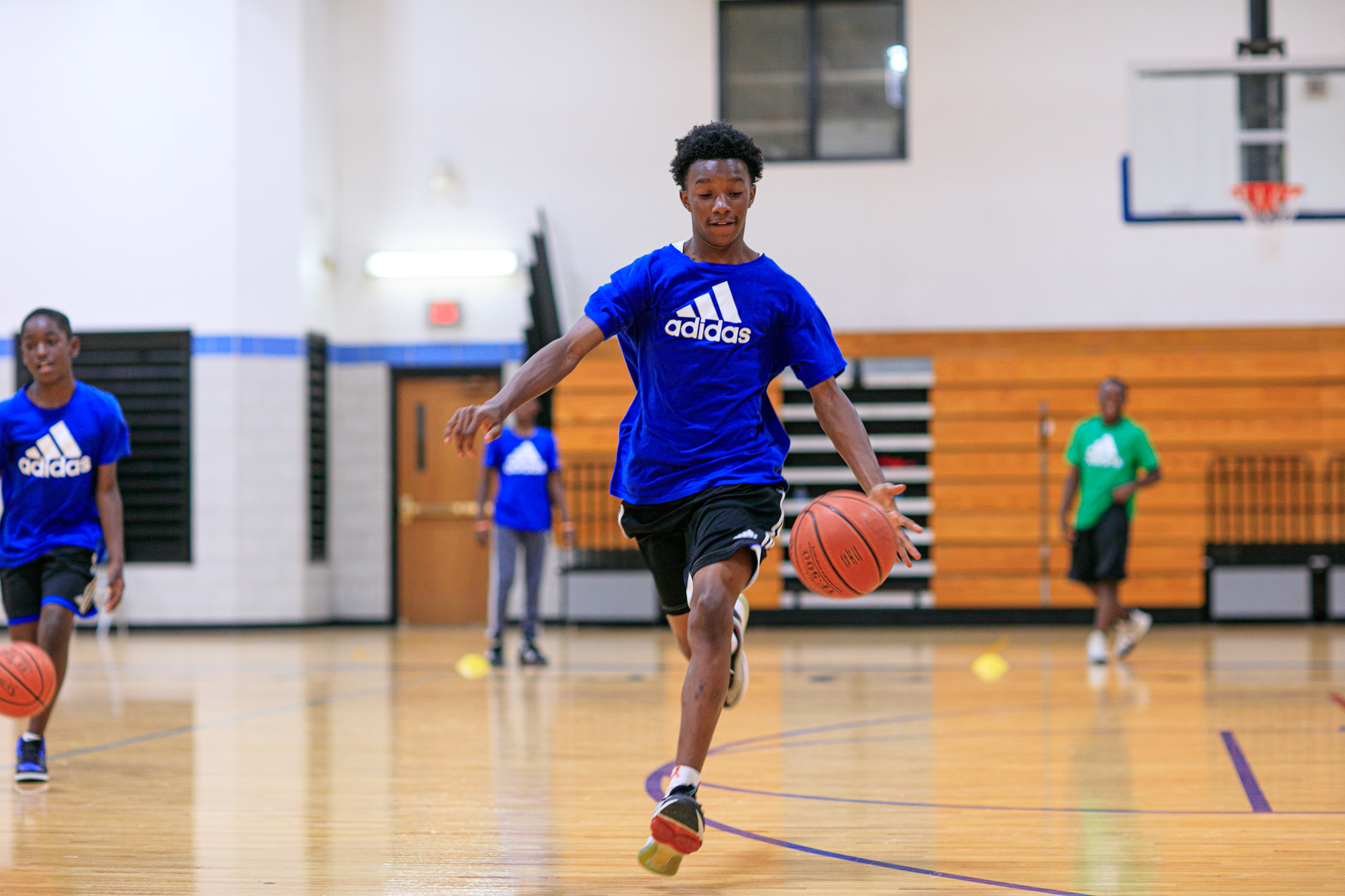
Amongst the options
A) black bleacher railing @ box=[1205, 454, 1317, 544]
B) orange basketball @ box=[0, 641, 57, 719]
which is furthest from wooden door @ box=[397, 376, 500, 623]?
orange basketball @ box=[0, 641, 57, 719]

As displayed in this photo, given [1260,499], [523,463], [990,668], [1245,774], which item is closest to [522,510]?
[523,463]

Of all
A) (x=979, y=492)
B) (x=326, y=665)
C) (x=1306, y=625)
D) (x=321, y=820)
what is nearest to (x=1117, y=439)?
(x=979, y=492)

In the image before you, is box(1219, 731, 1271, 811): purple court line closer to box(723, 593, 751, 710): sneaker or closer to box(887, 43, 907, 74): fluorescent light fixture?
box(723, 593, 751, 710): sneaker

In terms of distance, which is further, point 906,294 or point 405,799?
point 906,294

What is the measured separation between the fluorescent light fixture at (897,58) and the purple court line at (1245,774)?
8.38m

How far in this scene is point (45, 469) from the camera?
190 inches

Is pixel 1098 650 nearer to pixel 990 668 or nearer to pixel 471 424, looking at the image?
pixel 990 668

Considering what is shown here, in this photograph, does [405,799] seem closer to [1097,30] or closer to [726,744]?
[726,744]

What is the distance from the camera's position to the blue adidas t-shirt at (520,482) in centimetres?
888

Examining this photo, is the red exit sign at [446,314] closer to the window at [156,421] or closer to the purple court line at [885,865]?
the window at [156,421]

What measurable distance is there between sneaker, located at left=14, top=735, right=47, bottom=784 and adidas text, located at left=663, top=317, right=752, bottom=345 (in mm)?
2818

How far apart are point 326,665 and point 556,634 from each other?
2.81 m

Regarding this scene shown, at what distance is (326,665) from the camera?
Answer: 9.49m

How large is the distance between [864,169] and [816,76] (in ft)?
3.29
